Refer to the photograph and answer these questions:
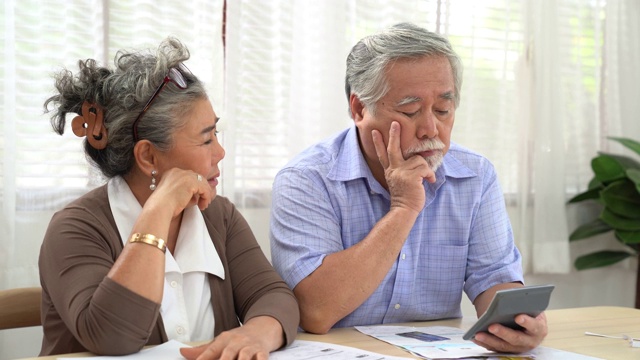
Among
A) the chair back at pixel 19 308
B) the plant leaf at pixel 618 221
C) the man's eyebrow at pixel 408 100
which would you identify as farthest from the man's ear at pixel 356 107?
the plant leaf at pixel 618 221

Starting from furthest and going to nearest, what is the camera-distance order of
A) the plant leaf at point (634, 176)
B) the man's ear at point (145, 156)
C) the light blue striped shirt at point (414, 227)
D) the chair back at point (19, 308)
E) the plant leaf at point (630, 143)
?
the plant leaf at point (630, 143) < the plant leaf at point (634, 176) < the light blue striped shirt at point (414, 227) < the chair back at point (19, 308) < the man's ear at point (145, 156)

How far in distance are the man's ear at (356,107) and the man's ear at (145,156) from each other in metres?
0.59

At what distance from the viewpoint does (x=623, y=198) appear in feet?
11.5

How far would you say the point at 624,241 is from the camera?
3.49 meters

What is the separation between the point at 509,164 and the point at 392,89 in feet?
5.67

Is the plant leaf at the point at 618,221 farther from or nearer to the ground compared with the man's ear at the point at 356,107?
nearer to the ground

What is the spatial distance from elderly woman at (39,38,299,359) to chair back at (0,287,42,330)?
20cm

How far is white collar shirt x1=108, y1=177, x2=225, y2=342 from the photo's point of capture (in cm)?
173

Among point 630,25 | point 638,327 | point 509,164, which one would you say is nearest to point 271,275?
point 638,327

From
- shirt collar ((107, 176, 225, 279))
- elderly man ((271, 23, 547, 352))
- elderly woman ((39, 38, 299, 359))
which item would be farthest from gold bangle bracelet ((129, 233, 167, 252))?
elderly man ((271, 23, 547, 352))

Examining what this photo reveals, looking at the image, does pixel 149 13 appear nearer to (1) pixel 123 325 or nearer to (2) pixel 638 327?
(1) pixel 123 325

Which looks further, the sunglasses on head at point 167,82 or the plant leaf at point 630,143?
the plant leaf at point 630,143

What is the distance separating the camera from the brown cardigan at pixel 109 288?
1.48m

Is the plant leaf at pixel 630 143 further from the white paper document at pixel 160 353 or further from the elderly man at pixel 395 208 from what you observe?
the white paper document at pixel 160 353
